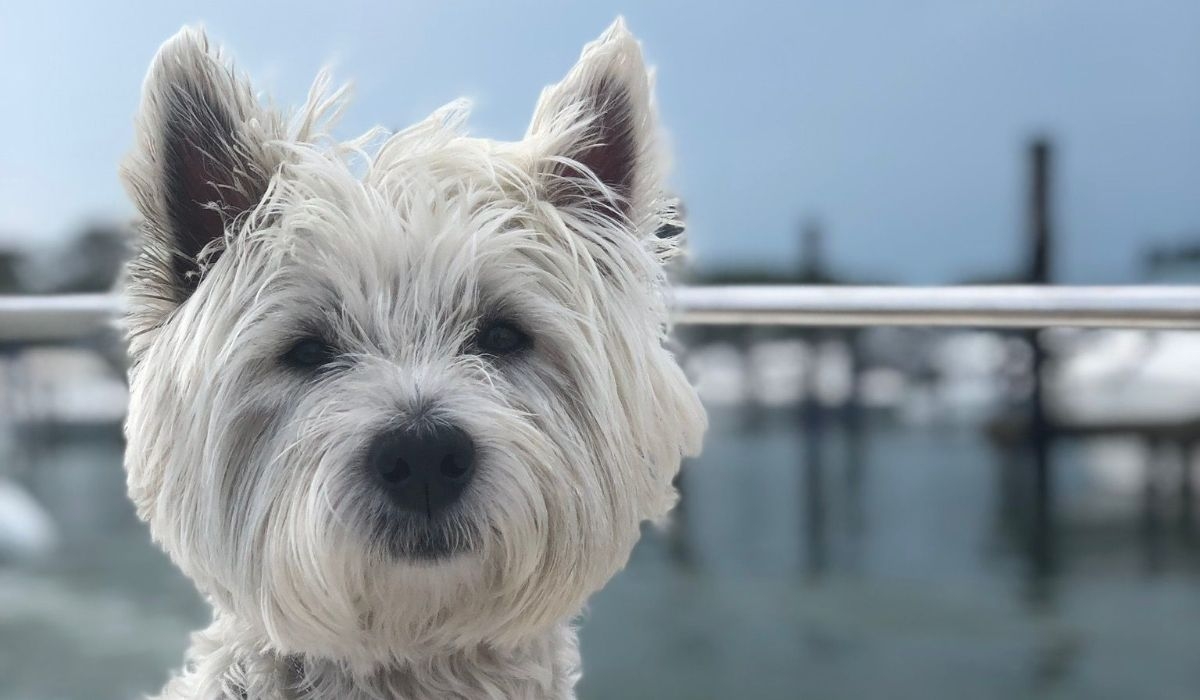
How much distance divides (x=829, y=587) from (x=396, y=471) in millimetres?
2107

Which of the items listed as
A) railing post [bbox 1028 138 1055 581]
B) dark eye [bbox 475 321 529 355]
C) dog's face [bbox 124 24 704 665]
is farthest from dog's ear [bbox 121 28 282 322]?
railing post [bbox 1028 138 1055 581]

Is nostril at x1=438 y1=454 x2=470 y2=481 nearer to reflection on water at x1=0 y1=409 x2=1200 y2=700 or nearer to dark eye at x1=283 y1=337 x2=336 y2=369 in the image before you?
dark eye at x1=283 y1=337 x2=336 y2=369

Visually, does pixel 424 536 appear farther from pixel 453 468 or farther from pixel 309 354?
pixel 309 354

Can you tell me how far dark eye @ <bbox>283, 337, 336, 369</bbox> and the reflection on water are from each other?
1465mm

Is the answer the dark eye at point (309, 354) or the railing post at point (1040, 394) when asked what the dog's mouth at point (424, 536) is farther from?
the railing post at point (1040, 394)

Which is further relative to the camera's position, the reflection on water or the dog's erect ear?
the reflection on water

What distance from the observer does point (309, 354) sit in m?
1.05

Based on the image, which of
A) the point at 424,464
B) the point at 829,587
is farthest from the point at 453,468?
the point at 829,587

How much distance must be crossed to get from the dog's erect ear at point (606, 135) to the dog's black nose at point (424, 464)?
34cm

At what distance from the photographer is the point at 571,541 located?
1.04 metres

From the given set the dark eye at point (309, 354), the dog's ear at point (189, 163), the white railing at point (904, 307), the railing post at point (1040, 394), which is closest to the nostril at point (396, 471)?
the dark eye at point (309, 354)

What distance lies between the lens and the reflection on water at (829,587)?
242cm

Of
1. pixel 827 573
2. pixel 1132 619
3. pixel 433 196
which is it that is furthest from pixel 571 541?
pixel 1132 619

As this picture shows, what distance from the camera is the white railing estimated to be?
4.33 ft
